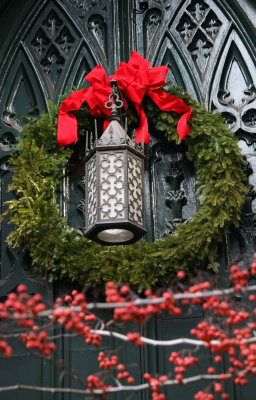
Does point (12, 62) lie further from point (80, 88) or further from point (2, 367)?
point (2, 367)

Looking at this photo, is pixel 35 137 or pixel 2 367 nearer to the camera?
pixel 2 367

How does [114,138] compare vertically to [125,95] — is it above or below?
below

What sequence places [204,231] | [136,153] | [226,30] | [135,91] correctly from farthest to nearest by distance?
1. [226,30]
2. [135,91]
3. [204,231]
4. [136,153]

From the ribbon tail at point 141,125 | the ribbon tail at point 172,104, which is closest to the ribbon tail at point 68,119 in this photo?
the ribbon tail at point 141,125

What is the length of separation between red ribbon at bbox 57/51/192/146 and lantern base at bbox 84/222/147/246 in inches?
44.9

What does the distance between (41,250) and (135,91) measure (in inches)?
55.9

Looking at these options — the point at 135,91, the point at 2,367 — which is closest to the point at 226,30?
the point at 135,91

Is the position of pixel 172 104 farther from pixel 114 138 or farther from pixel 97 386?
pixel 97 386

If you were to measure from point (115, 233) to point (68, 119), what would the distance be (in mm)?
1311

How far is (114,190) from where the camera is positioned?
5074 mm

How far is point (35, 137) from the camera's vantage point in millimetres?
6293

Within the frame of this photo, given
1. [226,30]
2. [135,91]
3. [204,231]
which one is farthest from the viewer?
[226,30]

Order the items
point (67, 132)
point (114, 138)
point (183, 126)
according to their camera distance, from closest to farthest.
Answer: point (114, 138), point (183, 126), point (67, 132)

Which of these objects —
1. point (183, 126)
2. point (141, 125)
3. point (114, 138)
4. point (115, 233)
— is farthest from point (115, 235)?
point (141, 125)
